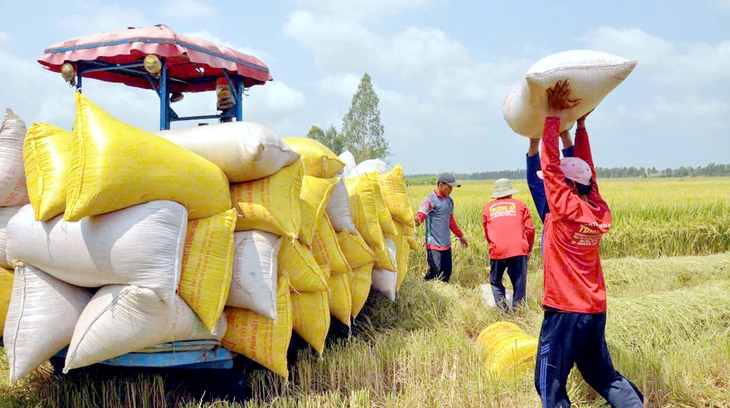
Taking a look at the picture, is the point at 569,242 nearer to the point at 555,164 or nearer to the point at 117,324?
the point at 555,164

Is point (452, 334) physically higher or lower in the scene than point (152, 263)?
lower

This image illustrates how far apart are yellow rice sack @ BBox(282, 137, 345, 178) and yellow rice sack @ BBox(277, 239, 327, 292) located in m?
0.70

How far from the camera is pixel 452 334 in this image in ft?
13.5

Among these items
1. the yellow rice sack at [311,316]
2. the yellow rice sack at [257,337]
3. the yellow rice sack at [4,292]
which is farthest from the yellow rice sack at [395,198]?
the yellow rice sack at [4,292]

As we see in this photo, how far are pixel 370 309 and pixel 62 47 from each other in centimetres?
320

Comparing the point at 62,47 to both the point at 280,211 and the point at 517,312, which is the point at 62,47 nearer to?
the point at 280,211

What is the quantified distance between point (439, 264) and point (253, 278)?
162 inches

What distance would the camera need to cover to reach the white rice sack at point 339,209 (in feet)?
12.6

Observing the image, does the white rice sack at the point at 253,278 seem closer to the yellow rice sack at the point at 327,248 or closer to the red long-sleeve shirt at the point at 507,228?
the yellow rice sack at the point at 327,248

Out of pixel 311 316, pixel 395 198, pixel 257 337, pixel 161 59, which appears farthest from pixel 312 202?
pixel 395 198

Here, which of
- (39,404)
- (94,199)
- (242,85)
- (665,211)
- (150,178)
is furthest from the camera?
(665,211)

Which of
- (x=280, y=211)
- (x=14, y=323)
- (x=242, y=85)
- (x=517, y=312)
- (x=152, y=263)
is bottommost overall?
(x=517, y=312)

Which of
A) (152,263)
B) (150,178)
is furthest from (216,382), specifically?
(150,178)

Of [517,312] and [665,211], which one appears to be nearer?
[517,312]
